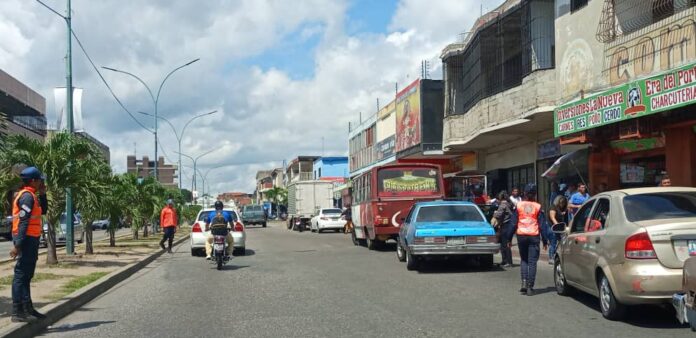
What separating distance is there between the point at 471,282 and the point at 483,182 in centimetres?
1699

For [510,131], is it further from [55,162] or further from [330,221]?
[330,221]

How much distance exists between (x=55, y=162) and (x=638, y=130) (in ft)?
44.5

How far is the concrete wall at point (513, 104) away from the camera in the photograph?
67.3ft

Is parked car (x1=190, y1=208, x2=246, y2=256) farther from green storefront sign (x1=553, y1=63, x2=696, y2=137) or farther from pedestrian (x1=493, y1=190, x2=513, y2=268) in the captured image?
green storefront sign (x1=553, y1=63, x2=696, y2=137)

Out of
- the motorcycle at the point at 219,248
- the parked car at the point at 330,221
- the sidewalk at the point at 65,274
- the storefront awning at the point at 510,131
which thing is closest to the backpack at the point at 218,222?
the motorcycle at the point at 219,248

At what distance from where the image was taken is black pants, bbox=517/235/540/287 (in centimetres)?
1050

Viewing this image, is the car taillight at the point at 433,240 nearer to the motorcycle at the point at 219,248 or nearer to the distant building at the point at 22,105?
the motorcycle at the point at 219,248

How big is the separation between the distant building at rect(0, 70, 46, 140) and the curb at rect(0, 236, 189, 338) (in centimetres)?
4392

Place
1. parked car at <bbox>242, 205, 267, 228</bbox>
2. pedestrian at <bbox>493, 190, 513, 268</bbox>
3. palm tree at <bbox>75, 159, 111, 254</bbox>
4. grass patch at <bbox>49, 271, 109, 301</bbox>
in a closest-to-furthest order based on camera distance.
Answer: grass patch at <bbox>49, 271, 109, 301</bbox>, pedestrian at <bbox>493, 190, 513, 268</bbox>, palm tree at <bbox>75, 159, 111, 254</bbox>, parked car at <bbox>242, 205, 267, 228</bbox>

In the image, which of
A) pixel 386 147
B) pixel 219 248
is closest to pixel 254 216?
pixel 386 147

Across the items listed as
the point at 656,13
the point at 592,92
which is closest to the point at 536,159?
the point at 592,92

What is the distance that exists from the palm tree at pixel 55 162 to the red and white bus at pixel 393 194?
8.28 m

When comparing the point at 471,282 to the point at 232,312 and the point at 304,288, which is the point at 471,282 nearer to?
the point at 304,288

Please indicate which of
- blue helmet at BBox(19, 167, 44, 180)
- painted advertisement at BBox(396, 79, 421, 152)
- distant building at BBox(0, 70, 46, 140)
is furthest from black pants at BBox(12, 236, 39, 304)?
distant building at BBox(0, 70, 46, 140)
